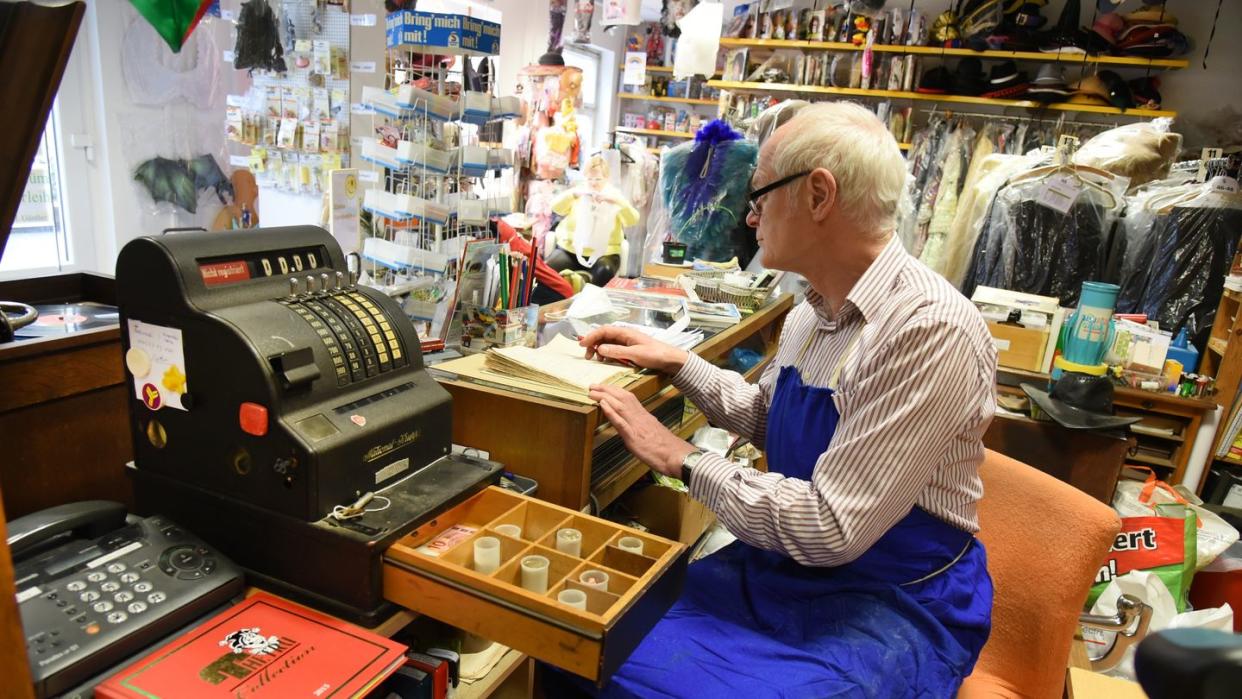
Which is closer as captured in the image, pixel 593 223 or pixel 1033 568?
pixel 1033 568

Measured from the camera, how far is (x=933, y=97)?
5645mm

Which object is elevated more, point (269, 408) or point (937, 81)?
point (937, 81)

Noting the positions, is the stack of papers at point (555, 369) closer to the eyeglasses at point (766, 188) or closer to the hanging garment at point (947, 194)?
the eyeglasses at point (766, 188)

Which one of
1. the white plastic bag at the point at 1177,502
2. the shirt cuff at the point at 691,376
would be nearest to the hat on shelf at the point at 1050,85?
the white plastic bag at the point at 1177,502

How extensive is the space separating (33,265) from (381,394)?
3.67 m

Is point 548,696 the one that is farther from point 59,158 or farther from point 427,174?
point 59,158

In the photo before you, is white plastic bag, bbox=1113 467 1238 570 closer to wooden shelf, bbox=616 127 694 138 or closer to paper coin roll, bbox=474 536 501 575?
paper coin roll, bbox=474 536 501 575

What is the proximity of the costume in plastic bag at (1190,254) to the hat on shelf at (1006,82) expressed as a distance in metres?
1.85

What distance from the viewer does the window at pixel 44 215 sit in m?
3.72

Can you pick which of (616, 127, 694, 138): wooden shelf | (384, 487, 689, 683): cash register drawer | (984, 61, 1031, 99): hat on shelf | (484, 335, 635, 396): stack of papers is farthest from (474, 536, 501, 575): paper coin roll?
(616, 127, 694, 138): wooden shelf

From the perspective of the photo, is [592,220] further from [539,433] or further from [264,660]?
[264,660]

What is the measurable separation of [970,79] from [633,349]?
499 cm

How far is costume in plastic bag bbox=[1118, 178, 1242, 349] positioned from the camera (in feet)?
11.7

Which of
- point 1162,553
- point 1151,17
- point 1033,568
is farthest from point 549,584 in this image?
point 1151,17
